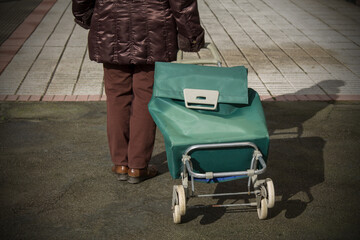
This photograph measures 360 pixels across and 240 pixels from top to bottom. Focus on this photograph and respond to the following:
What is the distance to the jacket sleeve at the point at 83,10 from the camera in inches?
162

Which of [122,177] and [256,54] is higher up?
[122,177]

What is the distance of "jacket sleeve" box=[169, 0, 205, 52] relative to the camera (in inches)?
152

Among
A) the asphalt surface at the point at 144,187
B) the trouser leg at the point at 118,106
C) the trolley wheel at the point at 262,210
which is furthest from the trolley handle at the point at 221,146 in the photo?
the trouser leg at the point at 118,106

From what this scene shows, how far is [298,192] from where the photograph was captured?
14.4ft

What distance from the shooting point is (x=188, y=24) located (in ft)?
12.8

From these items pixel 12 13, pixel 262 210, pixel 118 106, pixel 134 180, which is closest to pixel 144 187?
pixel 134 180

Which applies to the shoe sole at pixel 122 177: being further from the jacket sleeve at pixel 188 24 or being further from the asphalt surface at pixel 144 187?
the jacket sleeve at pixel 188 24

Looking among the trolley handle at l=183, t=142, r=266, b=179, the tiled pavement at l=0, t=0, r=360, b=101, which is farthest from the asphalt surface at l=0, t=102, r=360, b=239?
the tiled pavement at l=0, t=0, r=360, b=101

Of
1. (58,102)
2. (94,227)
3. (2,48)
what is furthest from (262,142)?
Answer: (2,48)

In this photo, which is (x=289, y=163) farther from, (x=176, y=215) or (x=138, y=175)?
(x=176, y=215)

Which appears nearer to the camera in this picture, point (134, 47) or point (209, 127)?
point (209, 127)

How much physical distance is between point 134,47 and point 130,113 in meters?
0.60

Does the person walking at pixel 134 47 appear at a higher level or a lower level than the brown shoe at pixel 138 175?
higher

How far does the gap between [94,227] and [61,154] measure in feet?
4.58
